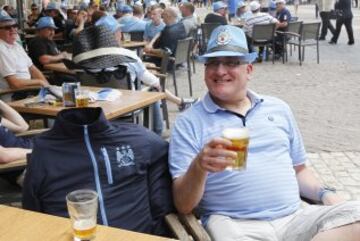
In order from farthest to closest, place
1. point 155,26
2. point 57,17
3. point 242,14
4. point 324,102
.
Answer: point 242,14
point 57,17
point 155,26
point 324,102

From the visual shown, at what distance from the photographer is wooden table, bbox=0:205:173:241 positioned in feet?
5.50

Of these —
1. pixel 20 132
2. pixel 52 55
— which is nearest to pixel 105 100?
pixel 20 132

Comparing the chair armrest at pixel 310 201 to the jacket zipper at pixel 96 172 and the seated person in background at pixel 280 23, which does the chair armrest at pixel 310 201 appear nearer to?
the jacket zipper at pixel 96 172

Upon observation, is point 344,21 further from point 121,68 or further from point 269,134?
point 269,134

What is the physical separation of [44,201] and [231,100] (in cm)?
102

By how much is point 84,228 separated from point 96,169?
0.59 m

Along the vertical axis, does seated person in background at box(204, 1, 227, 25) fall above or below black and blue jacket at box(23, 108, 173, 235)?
above

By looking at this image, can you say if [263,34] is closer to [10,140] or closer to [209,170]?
[10,140]

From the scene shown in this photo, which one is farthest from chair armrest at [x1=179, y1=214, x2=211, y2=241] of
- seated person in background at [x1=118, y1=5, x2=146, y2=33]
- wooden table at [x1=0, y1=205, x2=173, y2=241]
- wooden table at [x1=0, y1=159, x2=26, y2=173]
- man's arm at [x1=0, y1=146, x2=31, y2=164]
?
seated person in background at [x1=118, y1=5, x2=146, y2=33]

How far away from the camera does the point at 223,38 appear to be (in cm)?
253

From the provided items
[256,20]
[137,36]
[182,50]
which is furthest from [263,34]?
[182,50]

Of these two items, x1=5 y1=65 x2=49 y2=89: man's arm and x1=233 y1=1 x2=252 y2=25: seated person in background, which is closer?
x1=5 y1=65 x2=49 y2=89: man's arm

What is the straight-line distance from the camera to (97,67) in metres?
4.95

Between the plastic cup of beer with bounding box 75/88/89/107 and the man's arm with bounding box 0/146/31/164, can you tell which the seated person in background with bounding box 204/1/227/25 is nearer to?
the plastic cup of beer with bounding box 75/88/89/107
